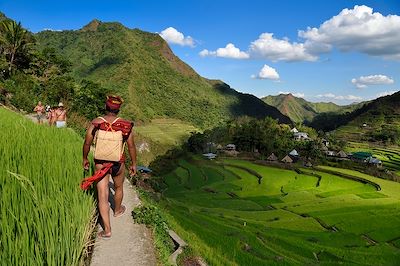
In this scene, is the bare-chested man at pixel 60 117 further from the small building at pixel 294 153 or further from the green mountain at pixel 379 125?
the green mountain at pixel 379 125

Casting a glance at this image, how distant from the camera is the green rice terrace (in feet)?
66.8

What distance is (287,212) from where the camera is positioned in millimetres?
40969

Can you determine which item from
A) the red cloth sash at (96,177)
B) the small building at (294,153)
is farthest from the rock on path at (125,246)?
the small building at (294,153)

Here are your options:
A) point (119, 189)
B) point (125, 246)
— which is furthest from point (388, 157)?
point (125, 246)

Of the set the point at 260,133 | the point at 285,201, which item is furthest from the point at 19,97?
the point at 260,133

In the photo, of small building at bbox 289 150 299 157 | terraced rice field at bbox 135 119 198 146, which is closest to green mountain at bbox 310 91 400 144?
terraced rice field at bbox 135 119 198 146

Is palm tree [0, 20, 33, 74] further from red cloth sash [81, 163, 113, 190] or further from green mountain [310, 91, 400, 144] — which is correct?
green mountain [310, 91, 400, 144]

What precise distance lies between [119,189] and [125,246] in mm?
1075

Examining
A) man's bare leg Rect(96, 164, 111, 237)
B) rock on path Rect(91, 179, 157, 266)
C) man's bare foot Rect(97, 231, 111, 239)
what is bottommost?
rock on path Rect(91, 179, 157, 266)

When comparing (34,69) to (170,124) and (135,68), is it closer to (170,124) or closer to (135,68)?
(170,124)

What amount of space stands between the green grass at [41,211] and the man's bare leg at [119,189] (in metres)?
0.63

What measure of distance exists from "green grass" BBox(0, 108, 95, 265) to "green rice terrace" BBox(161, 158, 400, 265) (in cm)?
395

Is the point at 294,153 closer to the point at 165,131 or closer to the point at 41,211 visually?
the point at 165,131

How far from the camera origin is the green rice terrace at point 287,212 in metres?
20.4
